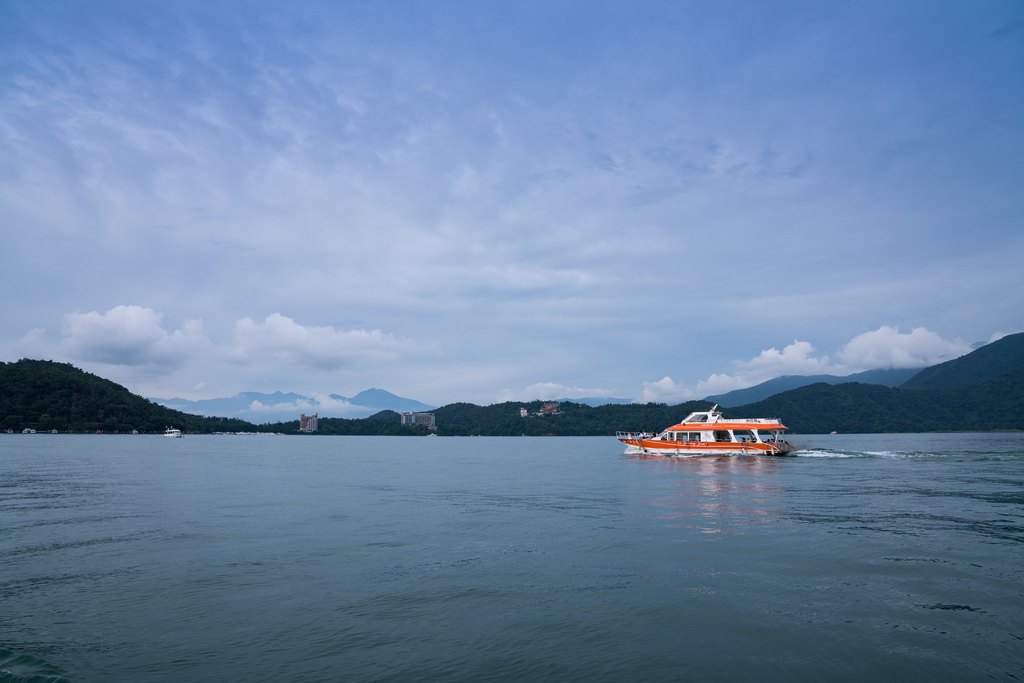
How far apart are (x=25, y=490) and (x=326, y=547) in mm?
27355

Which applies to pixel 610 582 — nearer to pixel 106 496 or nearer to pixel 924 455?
pixel 106 496

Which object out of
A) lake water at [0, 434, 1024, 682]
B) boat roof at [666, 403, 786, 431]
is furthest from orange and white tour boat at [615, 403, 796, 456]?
lake water at [0, 434, 1024, 682]

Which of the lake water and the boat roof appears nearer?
the lake water

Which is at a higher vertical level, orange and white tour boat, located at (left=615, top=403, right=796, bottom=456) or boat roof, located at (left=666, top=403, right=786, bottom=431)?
boat roof, located at (left=666, top=403, right=786, bottom=431)

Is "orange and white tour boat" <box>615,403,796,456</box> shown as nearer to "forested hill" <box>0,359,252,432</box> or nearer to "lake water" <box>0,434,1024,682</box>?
"lake water" <box>0,434,1024,682</box>

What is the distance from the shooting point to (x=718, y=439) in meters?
74.6

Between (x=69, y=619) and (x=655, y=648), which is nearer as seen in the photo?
(x=655, y=648)

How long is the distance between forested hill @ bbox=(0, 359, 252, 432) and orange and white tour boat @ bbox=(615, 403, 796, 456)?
180468mm

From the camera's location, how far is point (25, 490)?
33219mm

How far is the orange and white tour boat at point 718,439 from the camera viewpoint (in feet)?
236

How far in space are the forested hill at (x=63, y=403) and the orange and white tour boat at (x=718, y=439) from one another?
180468mm

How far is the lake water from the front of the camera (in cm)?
970

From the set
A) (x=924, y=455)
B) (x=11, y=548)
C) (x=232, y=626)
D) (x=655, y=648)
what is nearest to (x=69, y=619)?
(x=232, y=626)

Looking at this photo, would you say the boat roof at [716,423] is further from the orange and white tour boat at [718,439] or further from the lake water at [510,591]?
the lake water at [510,591]
